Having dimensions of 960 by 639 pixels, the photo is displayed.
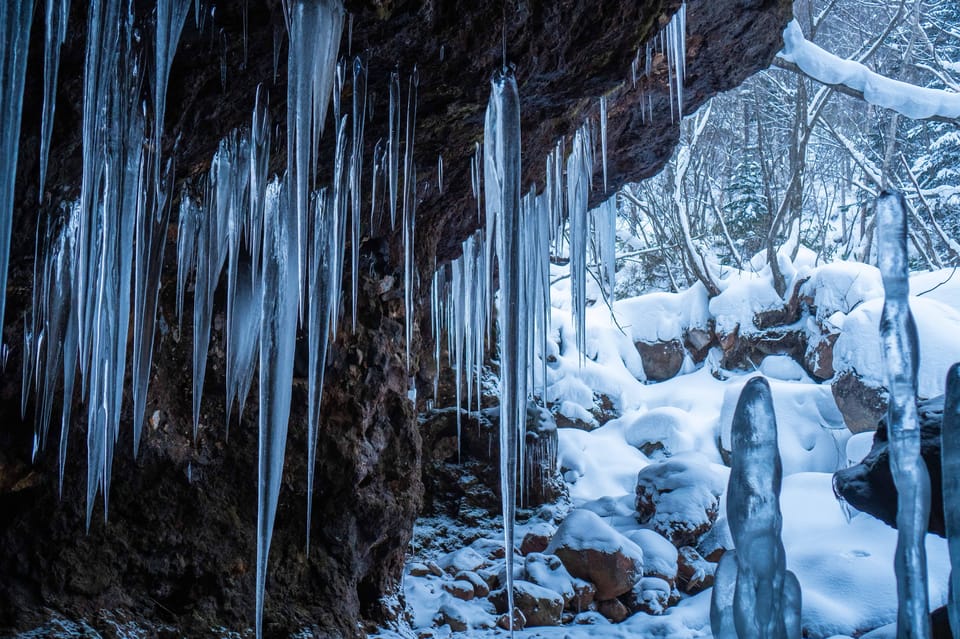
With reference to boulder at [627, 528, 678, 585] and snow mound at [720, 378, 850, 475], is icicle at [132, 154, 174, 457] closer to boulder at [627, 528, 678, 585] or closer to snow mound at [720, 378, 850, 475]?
boulder at [627, 528, 678, 585]

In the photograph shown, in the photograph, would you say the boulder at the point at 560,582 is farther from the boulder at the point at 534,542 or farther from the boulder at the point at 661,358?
the boulder at the point at 661,358

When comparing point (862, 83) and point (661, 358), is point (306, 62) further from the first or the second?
point (661, 358)

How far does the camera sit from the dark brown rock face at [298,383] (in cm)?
256

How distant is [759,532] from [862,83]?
5.59 meters

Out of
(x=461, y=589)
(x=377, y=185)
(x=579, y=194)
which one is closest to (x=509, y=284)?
(x=377, y=185)

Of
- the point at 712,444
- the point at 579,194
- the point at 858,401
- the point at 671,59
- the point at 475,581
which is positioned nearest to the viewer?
the point at 671,59

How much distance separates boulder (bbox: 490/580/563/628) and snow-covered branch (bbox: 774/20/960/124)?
4938 mm

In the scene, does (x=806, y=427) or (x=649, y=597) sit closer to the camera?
(x=649, y=597)

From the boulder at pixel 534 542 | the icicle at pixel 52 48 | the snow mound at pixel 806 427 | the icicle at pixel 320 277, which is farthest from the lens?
the snow mound at pixel 806 427

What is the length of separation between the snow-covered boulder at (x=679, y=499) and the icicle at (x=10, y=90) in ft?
20.5

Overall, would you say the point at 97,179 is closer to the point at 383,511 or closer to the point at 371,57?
the point at 371,57

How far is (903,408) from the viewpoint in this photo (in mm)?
2311

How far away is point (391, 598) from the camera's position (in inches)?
176

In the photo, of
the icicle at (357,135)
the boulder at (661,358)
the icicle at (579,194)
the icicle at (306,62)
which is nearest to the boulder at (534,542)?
the icicle at (579,194)
